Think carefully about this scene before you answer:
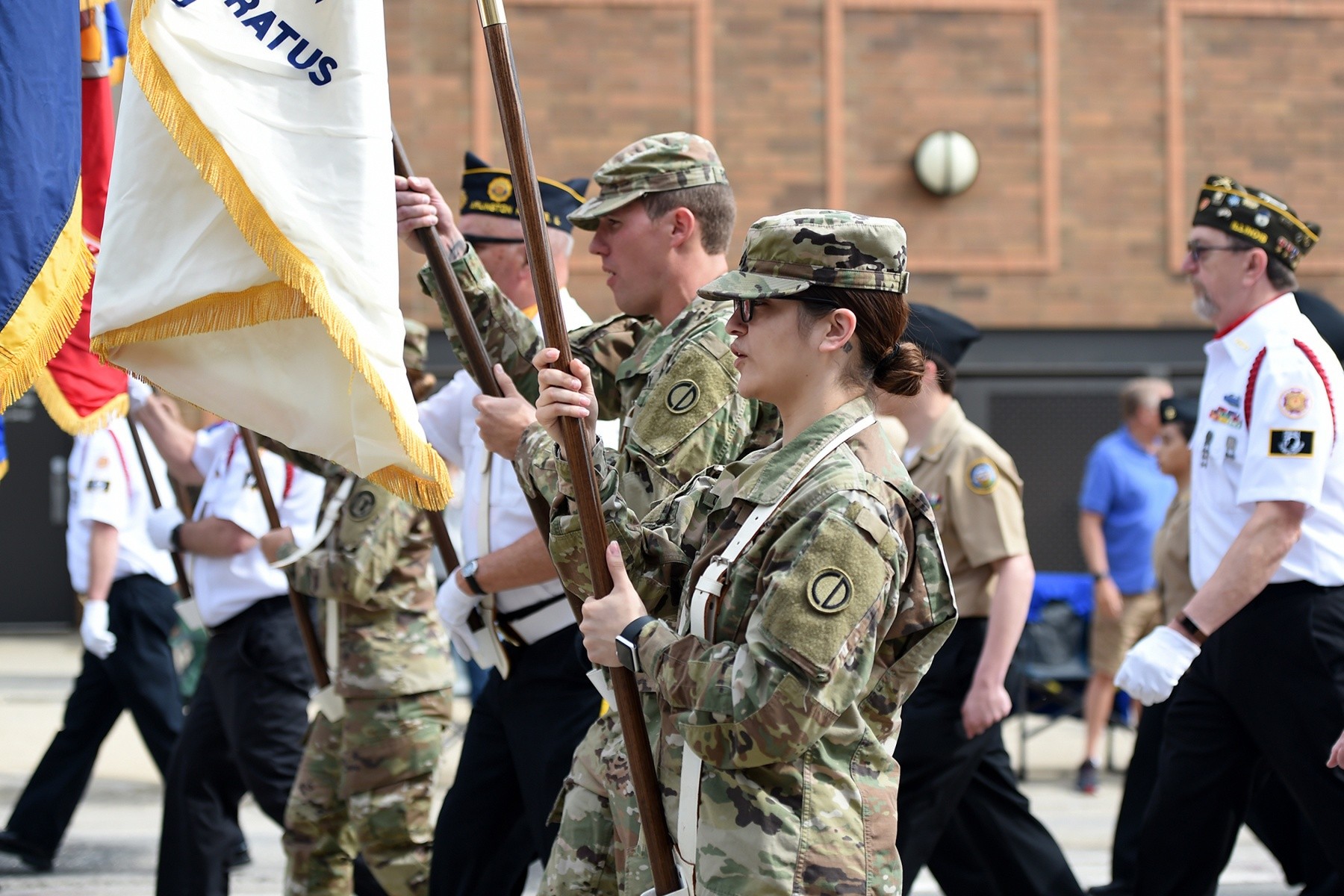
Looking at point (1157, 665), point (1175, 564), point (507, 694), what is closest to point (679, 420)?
point (507, 694)

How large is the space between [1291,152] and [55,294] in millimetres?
12714

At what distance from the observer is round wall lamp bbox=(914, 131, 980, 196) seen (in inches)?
527

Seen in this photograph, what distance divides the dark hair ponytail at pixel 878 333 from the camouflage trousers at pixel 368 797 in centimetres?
238

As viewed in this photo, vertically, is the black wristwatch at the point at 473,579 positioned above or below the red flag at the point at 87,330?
below

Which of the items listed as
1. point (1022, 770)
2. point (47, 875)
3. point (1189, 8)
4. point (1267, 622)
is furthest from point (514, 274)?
point (1189, 8)

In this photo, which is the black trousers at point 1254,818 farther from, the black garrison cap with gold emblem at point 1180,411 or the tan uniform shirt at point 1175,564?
the black garrison cap with gold emblem at point 1180,411

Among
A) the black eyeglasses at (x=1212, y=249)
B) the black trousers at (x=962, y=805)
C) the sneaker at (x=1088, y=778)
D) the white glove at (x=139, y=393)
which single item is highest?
the black eyeglasses at (x=1212, y=249)

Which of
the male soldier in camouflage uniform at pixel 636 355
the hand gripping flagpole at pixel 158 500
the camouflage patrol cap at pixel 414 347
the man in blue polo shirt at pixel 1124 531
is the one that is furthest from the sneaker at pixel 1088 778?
the male soldier in camouflage uniform at pixel 636 355

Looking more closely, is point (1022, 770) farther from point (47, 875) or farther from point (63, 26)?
point (63, 26)

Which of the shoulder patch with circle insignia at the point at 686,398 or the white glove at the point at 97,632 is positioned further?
the white glove at the point at 97,632

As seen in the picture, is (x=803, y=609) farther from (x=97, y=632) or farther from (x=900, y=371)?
(x=97, y=632)

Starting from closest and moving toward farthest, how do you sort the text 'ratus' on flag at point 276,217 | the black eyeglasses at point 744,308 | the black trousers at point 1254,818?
the black eyeglasses at point 744,308 → the text 'ratus' on flag at point 276,217 → the black trousers at point 1254,818

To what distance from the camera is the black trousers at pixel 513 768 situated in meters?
4.00

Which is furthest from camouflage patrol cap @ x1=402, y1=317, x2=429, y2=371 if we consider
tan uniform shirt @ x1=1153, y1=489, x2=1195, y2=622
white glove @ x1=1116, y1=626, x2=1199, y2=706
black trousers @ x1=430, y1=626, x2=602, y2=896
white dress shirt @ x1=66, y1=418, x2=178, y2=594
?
tan uniform shirt @ x1=1153, y1=489, x2=1195, y2=622
